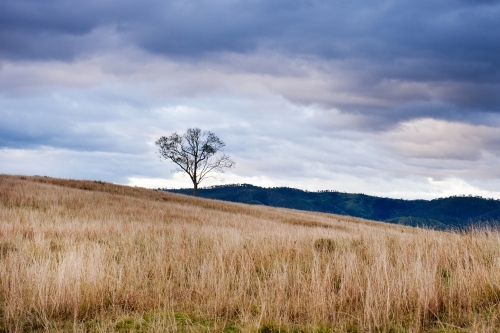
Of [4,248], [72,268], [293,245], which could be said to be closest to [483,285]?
[293,245]

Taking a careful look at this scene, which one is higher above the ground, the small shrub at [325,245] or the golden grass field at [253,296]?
the small shrub at [325,245]

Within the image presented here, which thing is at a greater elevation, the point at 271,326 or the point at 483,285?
the point at 483,285

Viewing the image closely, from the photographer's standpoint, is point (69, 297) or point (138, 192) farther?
point (138, 192)

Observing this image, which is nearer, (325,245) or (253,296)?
(253,296)

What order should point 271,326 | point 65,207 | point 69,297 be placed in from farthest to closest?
point 65,207 → point 69,297 → point 271,326

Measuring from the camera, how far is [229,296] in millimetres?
5938

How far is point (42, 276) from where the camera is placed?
658 cm

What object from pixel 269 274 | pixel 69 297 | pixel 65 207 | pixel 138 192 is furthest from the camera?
pixel 138 192

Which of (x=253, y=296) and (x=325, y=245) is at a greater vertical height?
(x=325, y=245)

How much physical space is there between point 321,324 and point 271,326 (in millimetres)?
679

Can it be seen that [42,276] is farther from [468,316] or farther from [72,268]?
[468,316]

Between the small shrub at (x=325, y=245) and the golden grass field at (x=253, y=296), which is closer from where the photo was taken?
the golden grass field at (x=253, y=296)

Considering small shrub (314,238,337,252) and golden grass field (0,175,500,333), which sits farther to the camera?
small shrub (314,238,337,252)

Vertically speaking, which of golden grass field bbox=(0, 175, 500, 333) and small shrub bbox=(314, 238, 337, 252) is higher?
small shrub bbox=(314, 238, 337, 252)
